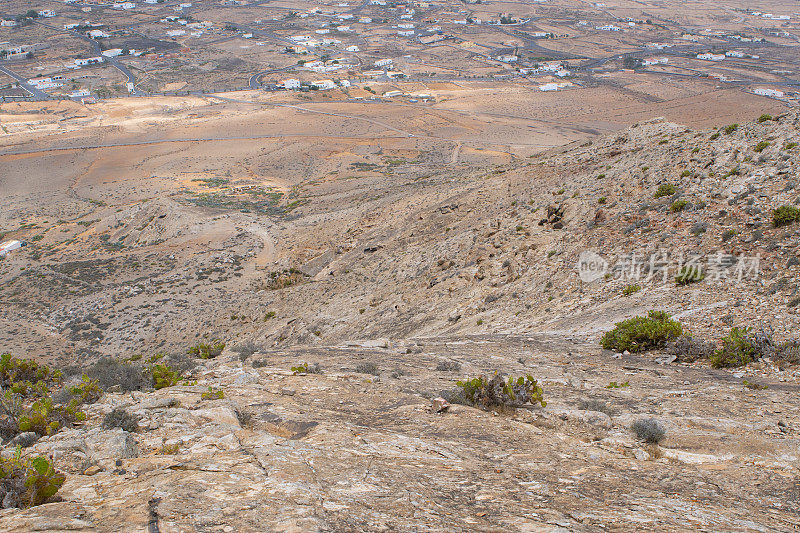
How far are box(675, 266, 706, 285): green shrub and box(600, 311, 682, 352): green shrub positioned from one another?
2457mm

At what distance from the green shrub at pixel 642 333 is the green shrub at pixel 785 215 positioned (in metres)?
5.09

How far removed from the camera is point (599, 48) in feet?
460

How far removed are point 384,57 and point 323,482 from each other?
5412 inches

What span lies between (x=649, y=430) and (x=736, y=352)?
3798mm

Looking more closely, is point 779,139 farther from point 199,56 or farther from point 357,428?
point 199,56

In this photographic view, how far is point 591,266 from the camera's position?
1672 cm

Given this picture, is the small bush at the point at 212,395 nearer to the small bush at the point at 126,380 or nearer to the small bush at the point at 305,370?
the small bush at the point at 126,380

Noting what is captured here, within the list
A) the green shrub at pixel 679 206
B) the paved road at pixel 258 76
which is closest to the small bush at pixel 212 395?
the green shrub at pixel 679 206

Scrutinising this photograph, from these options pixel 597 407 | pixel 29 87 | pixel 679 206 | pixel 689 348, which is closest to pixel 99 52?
pixel 29 87

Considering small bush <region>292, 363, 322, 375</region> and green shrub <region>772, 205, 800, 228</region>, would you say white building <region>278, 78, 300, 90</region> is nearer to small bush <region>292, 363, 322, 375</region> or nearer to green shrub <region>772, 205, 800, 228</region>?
green shrub <region>772, 205, 800, 228</region>

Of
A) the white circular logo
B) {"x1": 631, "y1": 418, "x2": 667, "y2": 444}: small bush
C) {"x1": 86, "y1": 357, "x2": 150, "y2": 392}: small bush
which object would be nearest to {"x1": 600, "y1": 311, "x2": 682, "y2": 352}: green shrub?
{"x1": 631, "y1": 418, "x2": 667, "y2": 444}: small bush

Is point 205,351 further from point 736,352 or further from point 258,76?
point 258,76

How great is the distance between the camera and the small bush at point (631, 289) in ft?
48.2

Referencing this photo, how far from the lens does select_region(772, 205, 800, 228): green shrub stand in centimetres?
1380
